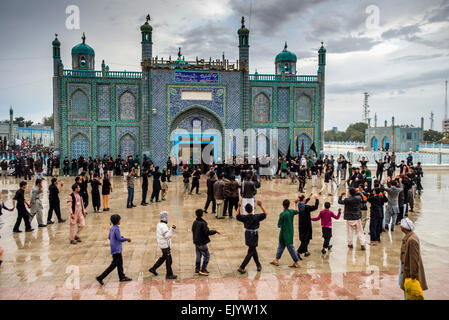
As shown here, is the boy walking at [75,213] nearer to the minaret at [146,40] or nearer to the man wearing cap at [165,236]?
the man wearing cap at [165,236]

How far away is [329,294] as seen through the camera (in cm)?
654

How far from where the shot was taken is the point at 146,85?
2553 centimetres

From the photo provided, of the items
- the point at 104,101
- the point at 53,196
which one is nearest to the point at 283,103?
the point at 104,101

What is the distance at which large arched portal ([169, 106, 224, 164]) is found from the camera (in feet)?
86.2

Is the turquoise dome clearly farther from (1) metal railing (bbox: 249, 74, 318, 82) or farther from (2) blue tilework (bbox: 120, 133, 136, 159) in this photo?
(1) metal railing (bbox: 249, 74, 318, 82)

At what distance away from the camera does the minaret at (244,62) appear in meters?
26.1

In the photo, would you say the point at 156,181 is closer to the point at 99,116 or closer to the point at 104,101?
the point at 99,116

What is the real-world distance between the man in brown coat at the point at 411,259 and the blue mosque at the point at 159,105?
21.3 metres

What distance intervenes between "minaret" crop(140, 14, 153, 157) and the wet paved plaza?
13192mm

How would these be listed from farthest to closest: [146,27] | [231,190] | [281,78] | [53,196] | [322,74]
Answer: [322,74] < [281,78] < [146,27] < [231,190] < [53,196]

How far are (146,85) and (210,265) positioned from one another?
19713 millimetres

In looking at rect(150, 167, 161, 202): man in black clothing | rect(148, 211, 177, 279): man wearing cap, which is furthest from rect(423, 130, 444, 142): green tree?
rect(148, 211, 177, 279): man wearing cap

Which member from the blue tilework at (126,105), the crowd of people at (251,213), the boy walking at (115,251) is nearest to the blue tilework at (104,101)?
the blue tilework at (126,105)

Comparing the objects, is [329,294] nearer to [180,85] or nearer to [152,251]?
[152,251]
